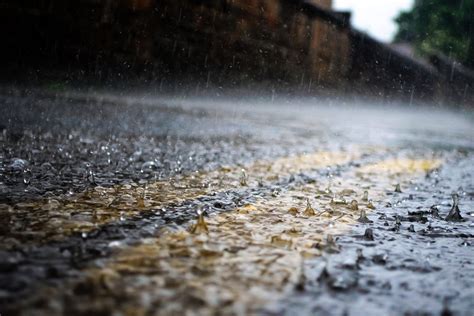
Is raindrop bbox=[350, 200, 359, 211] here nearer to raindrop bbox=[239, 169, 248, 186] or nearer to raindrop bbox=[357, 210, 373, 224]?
raindrop bbox=[357, 210, 373, 224]

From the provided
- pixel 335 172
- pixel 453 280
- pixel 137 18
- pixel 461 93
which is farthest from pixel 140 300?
pixel 461 93

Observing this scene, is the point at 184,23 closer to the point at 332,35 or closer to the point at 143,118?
the point at 143,118

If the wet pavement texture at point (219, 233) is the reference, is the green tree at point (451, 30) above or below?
above

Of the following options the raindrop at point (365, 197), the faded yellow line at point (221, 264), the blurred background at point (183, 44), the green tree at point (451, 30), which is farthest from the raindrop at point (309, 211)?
the green tree at point (451, 30)

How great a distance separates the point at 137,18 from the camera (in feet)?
10.3

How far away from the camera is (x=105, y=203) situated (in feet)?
3.40

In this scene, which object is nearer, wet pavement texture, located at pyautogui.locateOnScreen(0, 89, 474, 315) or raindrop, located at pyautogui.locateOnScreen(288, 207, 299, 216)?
wet pavement texture, located at pyautogui.locateOnScreen(0, 89, 474, 315)

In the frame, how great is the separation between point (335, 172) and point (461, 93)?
18.8 m

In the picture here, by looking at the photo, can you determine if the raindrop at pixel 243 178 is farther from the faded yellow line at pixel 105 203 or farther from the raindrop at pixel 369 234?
the raindrop at pixel 369 234

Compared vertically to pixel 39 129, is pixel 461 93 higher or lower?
higher

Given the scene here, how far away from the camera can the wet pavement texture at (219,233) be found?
1.89 feet

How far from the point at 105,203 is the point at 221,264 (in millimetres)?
460

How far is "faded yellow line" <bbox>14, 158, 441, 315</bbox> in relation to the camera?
21.7 inches

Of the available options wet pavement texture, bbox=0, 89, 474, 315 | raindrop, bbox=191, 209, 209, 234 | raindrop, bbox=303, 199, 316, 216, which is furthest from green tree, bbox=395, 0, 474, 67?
raindrop, bbox=191, 209, 209, 234
